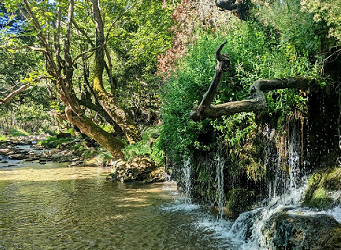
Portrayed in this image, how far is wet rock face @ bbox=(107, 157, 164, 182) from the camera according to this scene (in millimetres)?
12938

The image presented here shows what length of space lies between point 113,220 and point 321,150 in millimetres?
5219

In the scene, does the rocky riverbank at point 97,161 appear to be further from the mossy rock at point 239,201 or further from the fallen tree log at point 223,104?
the fallen tree log at point 223,104

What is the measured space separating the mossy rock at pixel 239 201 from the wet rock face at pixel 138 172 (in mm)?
5819

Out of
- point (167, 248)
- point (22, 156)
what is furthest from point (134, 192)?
point (22, 156)

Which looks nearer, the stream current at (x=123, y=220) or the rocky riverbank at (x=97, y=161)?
the stream current at (x=123, y=220)

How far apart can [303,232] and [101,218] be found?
16.2ft

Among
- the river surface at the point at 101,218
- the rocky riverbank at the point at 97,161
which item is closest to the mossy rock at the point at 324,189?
the river surface at the point at 101,218

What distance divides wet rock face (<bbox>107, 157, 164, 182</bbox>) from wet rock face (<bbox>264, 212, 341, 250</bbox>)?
7.93 metres

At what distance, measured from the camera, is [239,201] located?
7281 mm

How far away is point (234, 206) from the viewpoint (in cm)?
728

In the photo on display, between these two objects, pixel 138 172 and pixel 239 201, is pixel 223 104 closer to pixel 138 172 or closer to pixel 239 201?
pixel 239 201

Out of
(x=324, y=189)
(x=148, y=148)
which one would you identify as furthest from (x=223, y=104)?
(x=148, y=148)

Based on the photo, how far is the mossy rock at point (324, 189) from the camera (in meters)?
5.89

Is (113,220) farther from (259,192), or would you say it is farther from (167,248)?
(259,192)
